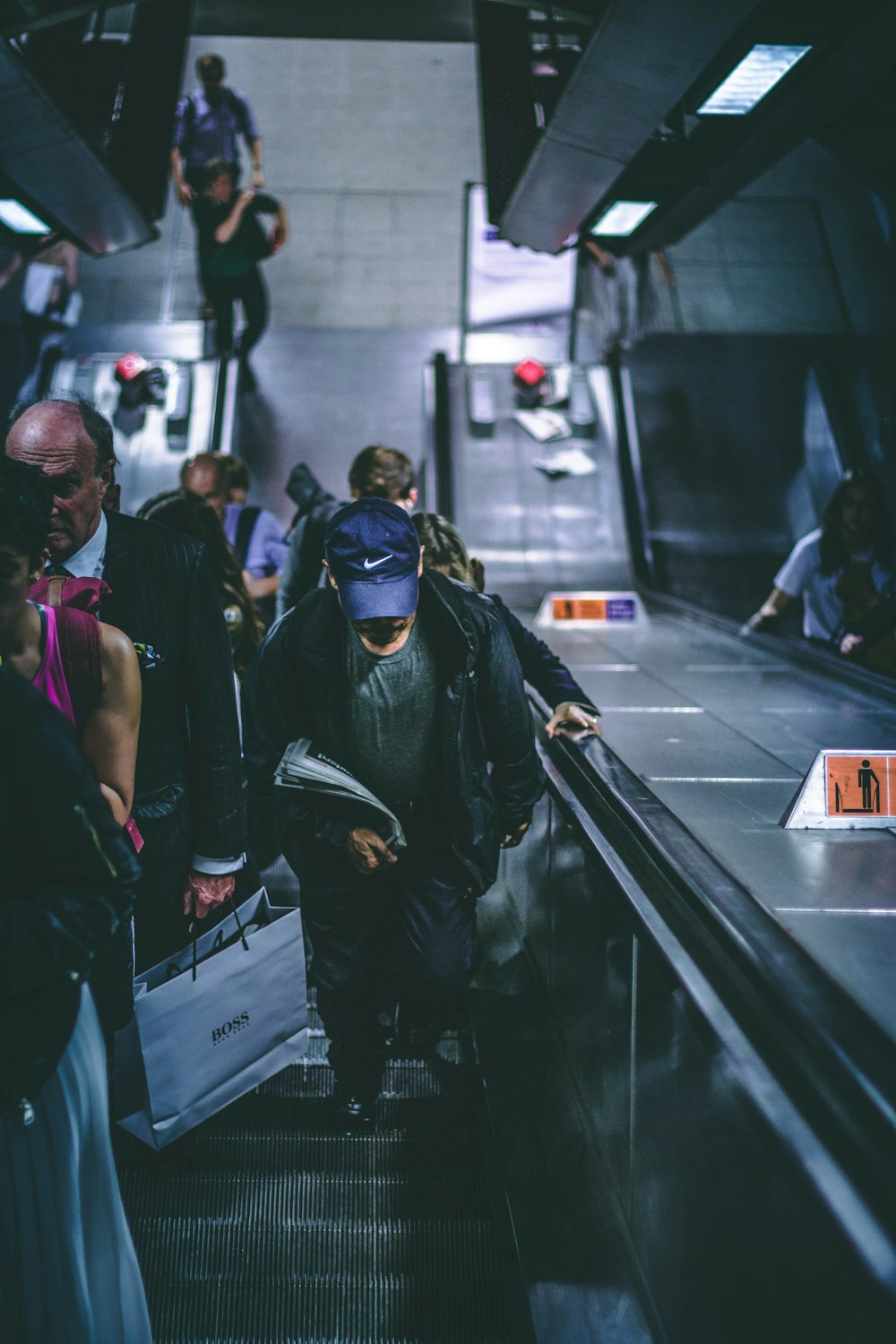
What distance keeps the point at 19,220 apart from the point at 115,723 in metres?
5.01

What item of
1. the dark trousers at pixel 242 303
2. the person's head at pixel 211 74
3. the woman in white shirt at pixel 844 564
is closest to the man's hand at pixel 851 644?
the woman in white shirt at pixel 844 564

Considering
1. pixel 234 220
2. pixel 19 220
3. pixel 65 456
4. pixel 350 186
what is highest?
pixel 350 186

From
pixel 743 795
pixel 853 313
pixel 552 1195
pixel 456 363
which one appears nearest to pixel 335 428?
pixel 456 363

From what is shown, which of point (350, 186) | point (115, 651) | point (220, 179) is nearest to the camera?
point (115, 651)

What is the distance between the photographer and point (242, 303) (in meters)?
8.48

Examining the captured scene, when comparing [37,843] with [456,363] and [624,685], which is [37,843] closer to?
[624,685]

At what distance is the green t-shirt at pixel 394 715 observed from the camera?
218cm

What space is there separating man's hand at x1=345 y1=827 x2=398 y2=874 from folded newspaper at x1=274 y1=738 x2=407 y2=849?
0.02 meters

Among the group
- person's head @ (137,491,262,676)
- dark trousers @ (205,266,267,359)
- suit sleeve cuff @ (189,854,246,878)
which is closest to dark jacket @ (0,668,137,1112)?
suit sleeve cuff @ (189,854,246,878)

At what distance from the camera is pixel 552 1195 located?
2219mm

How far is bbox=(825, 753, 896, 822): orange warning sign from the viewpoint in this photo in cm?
235

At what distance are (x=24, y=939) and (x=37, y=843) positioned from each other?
11 centimetres

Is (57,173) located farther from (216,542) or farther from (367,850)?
(367,850)

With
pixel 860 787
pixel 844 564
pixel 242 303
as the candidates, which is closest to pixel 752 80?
pixel 844 564
